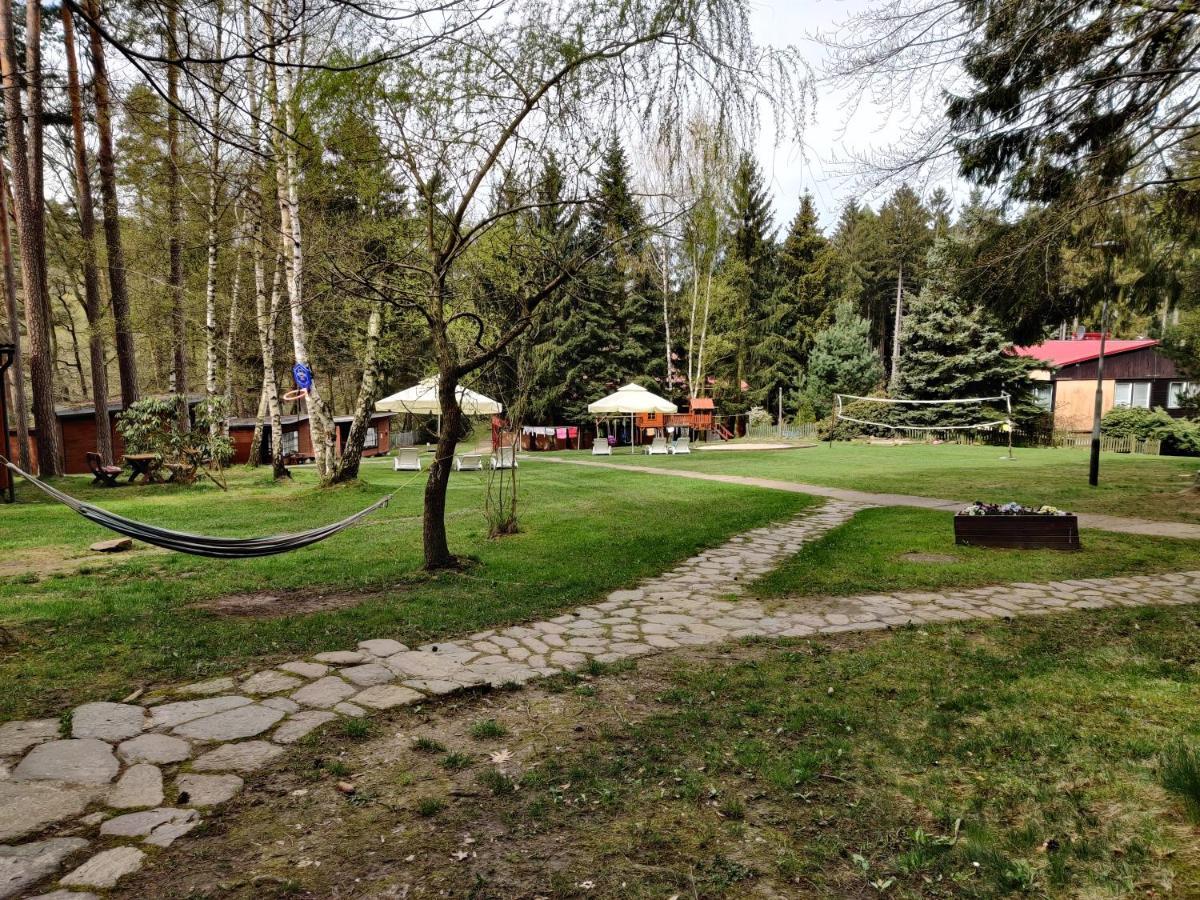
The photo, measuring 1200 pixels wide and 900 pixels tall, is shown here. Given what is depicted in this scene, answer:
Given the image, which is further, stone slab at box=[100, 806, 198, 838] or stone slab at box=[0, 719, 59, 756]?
stone slab at box=[0, 719, 59, 756]

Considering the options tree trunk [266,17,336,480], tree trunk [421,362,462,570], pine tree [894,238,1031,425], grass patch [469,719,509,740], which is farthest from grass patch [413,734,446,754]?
pine tree [894,238,1031,425]

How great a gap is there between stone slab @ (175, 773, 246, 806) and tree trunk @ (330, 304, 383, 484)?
24.4 feet

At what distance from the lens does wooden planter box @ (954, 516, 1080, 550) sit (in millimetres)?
6867

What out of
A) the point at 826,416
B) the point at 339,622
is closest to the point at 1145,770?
the point at 339,622

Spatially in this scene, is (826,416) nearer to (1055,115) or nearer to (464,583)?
(1055,115)

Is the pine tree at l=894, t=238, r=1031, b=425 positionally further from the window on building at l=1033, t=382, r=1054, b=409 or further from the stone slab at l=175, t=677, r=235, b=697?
the stone slab at l=175, t=677, r=235, b=697

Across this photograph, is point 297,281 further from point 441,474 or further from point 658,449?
point 658,449

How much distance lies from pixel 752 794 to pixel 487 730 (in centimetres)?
116

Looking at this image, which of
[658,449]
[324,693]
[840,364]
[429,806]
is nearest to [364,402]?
[324,693]

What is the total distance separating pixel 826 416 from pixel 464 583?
96.2 feet

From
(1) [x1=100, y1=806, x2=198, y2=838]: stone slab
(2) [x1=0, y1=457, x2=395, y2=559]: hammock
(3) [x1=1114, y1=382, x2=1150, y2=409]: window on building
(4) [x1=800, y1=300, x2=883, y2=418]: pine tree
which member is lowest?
(1) [x1=100, y1=806, x2=198, y2=838]: stone slab

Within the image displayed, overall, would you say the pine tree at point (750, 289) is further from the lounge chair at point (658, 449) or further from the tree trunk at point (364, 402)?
the tree trunk at point (364, 402)

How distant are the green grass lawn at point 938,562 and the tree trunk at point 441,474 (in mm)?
2822

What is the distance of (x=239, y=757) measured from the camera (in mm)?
2584
